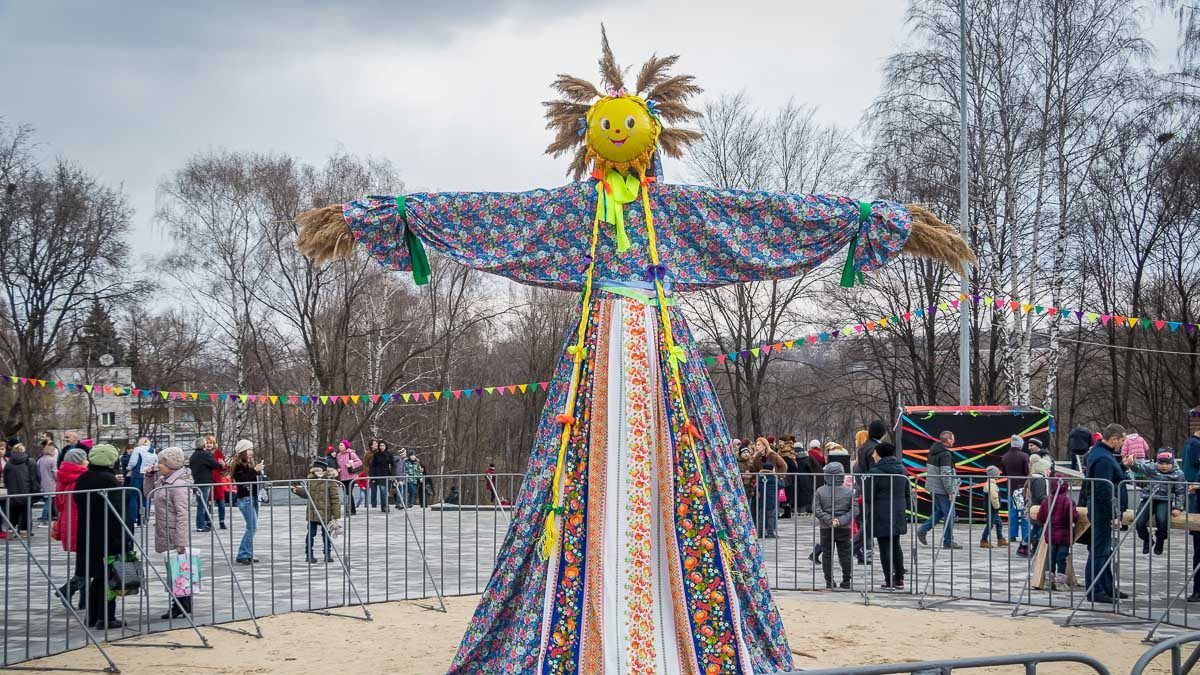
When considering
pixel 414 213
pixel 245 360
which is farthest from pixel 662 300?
pixel 245 360

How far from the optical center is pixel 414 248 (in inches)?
222

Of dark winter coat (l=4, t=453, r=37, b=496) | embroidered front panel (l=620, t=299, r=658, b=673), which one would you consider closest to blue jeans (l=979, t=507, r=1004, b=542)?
embroidered front panel (l=620, t=299, r=658, b=673)

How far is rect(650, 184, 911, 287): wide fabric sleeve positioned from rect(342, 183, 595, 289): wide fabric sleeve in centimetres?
45

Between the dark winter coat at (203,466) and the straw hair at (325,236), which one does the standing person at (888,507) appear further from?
the dark winter coat at (203,466)

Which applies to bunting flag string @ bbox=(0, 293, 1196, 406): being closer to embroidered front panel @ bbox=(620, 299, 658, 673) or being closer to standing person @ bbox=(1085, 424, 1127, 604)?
standing person @ bbox=(1085, 424, 1127, 604)

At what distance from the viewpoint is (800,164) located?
28.7 metres

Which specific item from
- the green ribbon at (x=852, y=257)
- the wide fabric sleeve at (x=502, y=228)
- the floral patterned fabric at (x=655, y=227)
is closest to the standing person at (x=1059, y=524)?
the green ribbon at (x=852, y=257)

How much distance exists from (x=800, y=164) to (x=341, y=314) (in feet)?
42.9

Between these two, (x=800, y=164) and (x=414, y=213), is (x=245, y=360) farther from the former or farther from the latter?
(x=414, y=213)

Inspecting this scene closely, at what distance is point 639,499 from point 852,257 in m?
1.74

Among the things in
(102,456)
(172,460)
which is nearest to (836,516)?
(172,460)

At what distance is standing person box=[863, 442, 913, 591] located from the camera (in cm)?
993

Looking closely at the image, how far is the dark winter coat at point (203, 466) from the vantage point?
13.7 m

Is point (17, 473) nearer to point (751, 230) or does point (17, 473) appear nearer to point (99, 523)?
point (99, 523)
